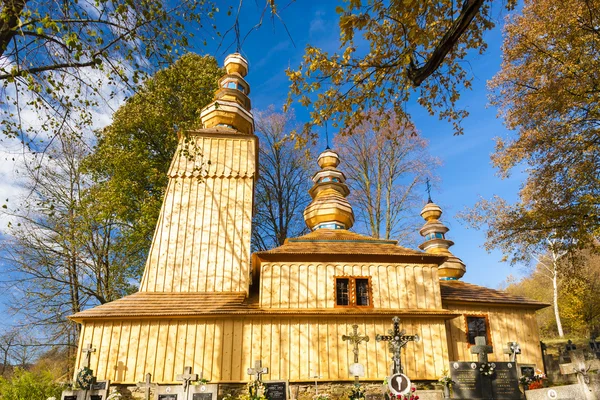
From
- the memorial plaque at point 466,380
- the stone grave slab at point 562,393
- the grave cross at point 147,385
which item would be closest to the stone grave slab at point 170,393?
the grave cross at point 147,385

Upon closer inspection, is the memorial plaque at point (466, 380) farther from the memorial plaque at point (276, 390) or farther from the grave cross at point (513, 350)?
the memorial plaque at point (276, 390)

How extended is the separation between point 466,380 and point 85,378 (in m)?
9.64

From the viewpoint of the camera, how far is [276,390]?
10336mm

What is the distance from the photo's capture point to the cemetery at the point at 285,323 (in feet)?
34.3

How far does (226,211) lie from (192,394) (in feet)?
22.0

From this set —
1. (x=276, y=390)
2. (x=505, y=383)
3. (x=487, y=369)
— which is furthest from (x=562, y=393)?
(x=276, y=390)

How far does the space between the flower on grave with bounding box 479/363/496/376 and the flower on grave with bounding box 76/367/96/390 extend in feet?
32.5

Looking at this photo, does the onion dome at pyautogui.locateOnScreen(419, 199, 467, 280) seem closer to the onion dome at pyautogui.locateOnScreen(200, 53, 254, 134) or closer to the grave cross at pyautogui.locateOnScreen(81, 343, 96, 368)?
the onion dome at pyautogui.locateOnScreen(200, 53, 254, 134)

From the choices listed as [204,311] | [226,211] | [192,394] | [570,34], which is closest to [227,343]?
[204,311]

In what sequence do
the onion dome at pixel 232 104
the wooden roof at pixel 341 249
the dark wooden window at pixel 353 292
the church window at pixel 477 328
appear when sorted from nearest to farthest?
the dark wooden window at pixel 353 292 < the wooden roof at pixel 341 249 < the church window at pixel 477 328 < the onion dome at pixel 232 104

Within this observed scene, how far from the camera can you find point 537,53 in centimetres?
1188

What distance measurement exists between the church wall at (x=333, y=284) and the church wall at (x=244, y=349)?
555 mm

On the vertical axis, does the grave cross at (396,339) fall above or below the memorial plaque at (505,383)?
above

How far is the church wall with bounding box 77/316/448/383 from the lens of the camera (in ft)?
37.2
